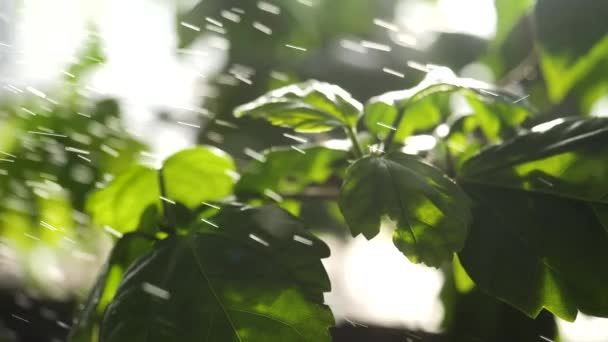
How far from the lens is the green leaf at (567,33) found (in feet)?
1.89

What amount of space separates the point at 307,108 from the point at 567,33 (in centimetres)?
29

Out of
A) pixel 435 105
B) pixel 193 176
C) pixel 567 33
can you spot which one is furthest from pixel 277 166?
pixel 567 33

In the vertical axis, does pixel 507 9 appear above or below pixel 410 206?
above

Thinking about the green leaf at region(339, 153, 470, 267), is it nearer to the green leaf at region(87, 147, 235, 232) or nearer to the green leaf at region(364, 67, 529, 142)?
the green leaf at region(364, 67, 529, 142)

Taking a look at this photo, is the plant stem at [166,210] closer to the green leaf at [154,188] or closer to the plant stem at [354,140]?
the green leaf at [154,188]

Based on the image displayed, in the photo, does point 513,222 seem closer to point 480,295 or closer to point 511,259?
point 511,259

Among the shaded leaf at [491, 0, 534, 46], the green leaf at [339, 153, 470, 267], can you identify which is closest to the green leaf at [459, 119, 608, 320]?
the green leaf at [339, 153, 470, 267]

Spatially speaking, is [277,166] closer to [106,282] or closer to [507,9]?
[106,282]

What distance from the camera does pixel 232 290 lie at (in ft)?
1.18

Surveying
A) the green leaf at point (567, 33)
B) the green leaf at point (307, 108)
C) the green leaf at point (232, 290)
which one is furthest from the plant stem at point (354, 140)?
the green leaf at point (567, 33)

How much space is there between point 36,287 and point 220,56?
43 cm

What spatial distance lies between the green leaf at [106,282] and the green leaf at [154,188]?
0.08 meters

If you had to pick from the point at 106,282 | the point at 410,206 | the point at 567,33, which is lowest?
the point at 106,282

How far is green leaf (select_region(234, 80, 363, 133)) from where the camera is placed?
447 millimetres
